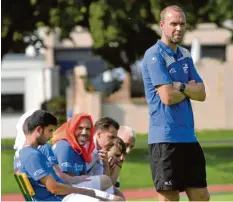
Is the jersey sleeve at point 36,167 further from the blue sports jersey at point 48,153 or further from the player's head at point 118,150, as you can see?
the player's head at point 118,150

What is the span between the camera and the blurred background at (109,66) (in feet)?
67.9

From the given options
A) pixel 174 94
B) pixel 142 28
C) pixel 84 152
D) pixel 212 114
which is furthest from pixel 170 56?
pixel 212 114

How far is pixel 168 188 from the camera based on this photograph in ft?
23.0

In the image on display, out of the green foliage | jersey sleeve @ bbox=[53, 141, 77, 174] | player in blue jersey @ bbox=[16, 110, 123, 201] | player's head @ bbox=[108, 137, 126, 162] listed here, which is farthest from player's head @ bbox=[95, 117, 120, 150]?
the green foliage

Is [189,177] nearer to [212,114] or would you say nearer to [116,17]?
[116,17]

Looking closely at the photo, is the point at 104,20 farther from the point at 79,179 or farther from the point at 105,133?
the point at 79,179

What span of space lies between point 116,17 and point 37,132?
1354cm

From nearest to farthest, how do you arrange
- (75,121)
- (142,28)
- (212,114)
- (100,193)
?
(100,193), (75,121), (142,28), (212,114)

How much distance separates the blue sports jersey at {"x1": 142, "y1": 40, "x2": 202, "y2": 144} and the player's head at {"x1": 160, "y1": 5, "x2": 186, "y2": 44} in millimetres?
88

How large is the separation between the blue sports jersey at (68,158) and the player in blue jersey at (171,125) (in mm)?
1154

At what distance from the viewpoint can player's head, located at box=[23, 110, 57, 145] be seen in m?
7.27

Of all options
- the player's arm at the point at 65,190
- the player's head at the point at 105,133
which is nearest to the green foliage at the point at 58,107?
the player's head at the point at 105,133

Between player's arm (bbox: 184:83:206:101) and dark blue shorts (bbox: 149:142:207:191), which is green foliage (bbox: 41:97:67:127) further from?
dark blue shorts (bbox: 149:142:207:191)

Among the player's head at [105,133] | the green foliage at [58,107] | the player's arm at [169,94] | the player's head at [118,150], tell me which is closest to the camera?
the player's arm at [169,94]
